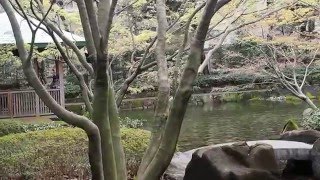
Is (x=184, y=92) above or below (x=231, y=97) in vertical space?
above

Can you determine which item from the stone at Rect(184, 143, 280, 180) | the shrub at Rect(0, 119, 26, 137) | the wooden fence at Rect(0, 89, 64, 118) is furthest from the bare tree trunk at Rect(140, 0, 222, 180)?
the wooden fence at Rect(0, 89, 64, 118)

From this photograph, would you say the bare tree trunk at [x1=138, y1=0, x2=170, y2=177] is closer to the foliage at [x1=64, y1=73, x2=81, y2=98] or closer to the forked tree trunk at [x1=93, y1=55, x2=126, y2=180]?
the forked tree trunk at [x1=93, y1=55, x2=126, y2=180]

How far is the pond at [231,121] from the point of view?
13.9 meters

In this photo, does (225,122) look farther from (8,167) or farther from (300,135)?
(8,167)

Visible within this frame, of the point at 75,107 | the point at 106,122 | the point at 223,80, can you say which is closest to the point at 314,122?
the point at 106,122

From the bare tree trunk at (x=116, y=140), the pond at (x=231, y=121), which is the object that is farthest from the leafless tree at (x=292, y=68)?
the bare tree trunk at (x=116, y=140)

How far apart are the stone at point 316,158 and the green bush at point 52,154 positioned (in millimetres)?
2937

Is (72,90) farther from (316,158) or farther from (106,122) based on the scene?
(106,122)

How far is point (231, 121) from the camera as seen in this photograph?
17.7m

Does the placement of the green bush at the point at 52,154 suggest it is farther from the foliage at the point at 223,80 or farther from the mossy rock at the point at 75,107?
the foliage at the point at 223,80

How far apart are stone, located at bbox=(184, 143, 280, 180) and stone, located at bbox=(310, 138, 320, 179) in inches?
49.3

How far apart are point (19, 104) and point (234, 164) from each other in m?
9.84

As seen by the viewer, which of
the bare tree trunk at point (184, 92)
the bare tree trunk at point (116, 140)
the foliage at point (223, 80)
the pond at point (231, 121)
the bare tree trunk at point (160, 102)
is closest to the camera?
the bare tree trunk at point (184, 92)

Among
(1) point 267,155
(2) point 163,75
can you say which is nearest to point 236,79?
(1) point 267,155
